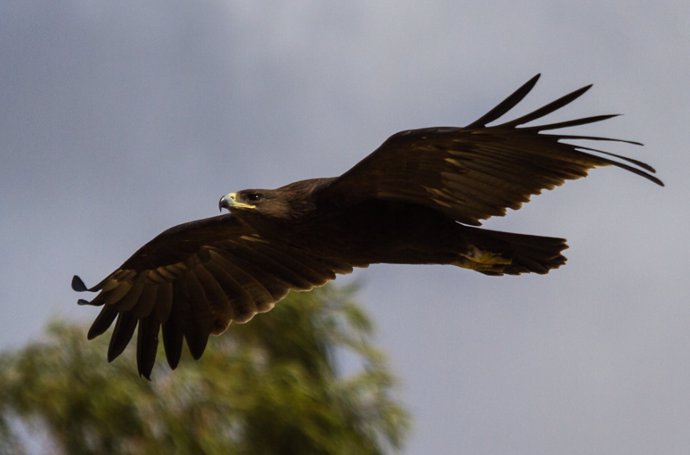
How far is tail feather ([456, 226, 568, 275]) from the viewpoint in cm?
1480

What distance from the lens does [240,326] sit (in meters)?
20.0

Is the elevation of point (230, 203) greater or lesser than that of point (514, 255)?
greater

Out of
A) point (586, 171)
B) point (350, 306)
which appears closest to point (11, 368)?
point (350, 306)

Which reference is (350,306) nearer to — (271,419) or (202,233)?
(271,419)

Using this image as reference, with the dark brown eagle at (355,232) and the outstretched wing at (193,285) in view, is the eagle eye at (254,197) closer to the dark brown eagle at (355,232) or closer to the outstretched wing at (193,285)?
the dark brown eagle at (355,232)

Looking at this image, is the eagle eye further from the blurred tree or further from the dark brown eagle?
the blurred tree

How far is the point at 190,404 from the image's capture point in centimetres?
1923

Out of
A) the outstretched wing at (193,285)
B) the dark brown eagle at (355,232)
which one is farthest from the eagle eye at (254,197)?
the outstretched wing at (193,285)

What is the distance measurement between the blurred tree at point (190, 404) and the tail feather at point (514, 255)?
4.76 m

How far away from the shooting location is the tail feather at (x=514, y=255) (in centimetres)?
1480

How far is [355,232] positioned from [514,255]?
1077 millimetres

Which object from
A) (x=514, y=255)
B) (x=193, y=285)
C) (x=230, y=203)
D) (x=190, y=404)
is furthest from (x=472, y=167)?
(x=190, y=404)

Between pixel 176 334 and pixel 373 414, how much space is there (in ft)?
11.7

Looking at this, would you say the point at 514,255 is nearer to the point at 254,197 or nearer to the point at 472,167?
the point at 472,167
